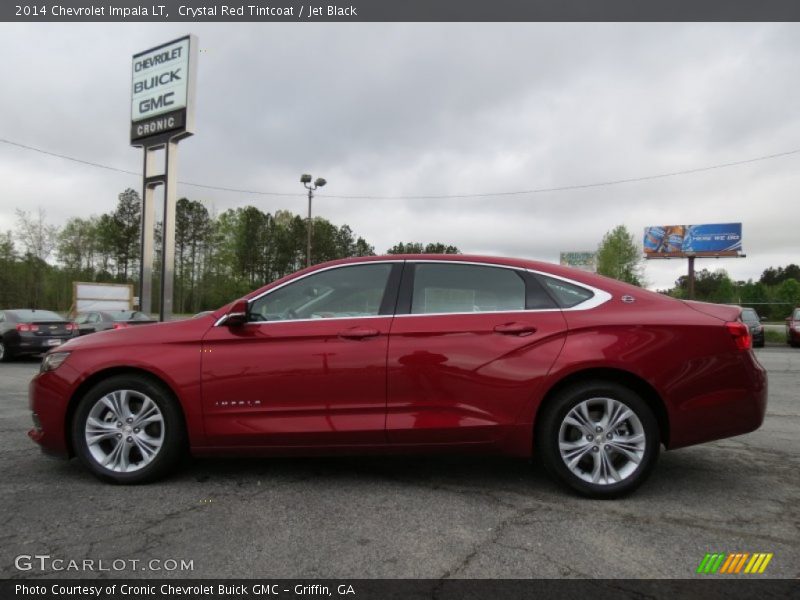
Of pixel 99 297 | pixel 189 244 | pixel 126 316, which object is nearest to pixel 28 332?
pixel 126 316

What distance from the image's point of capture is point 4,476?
387cm

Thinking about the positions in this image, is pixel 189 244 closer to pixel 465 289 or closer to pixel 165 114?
pixel 165 114

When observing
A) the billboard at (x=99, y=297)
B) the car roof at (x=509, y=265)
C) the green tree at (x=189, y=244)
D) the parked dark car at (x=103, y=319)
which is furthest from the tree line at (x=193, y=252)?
the car roof at (x=509, y=265)

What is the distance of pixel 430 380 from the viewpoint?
3484 mm

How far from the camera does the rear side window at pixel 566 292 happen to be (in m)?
3.64

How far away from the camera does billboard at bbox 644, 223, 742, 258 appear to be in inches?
1779

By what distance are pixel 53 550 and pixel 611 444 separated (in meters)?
3.14

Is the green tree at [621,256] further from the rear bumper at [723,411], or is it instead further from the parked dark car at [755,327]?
the rear bumper at [723,411]

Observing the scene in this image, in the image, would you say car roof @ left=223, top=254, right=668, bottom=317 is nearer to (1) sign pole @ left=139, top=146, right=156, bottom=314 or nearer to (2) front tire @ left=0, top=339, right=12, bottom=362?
(2) front tire @ left=0, top=339, right=12, bottom=362

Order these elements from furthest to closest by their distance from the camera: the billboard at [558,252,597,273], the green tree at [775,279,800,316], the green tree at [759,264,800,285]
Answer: the green tree at [759,264,800,285] → the green tree at [775,279,800,316] → the billboard at [558,252,597,273]

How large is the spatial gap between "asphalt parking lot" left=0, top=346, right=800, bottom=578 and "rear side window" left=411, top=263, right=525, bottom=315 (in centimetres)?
120

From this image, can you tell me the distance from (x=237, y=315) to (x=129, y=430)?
3.47 feet

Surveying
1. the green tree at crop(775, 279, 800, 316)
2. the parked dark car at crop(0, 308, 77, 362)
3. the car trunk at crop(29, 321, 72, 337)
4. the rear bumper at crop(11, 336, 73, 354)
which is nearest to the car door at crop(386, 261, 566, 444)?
the rear bumper at crop(11, 336, 73, 354)

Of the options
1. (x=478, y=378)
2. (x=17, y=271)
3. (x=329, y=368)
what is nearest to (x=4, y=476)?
(x=329, y=368)
